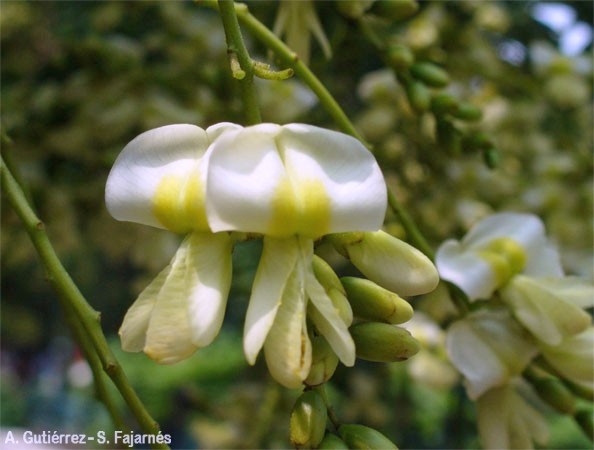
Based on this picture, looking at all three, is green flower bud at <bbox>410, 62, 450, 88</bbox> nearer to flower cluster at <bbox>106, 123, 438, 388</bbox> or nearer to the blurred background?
the blurred background

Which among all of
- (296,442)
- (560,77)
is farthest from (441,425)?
(296,442)

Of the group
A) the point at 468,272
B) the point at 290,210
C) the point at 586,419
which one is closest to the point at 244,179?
the point at 290,210

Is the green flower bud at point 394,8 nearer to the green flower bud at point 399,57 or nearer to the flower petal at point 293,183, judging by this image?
the green flower bud at point 399,57

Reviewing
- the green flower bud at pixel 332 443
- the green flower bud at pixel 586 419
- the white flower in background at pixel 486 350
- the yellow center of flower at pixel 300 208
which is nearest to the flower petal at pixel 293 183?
the yellow center of flower at pixel 300 208

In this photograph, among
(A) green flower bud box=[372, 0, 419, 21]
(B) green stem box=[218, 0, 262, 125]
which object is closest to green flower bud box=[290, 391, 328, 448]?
(B) green stem box=[218, 0, 262, 125]

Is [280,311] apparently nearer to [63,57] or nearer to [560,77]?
[63,57]

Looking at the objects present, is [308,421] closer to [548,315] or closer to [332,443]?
[332,443]
